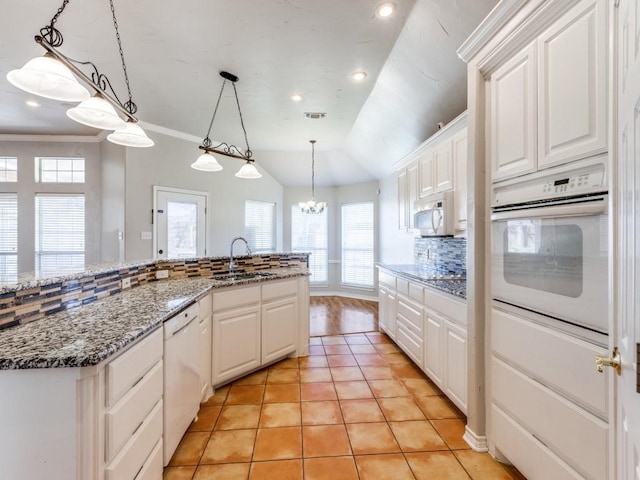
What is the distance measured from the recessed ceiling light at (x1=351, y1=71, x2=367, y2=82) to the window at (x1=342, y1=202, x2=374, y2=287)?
329 cm

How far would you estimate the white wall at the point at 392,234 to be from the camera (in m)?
Answer: 4.72

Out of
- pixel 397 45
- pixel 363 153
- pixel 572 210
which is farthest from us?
pixel 363 153

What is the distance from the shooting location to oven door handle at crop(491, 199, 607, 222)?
3.70 ft

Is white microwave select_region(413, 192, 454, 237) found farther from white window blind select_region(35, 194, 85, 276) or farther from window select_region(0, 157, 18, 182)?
window select_region(0, 157, 18, 182)

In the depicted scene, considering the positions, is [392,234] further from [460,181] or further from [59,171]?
[59,171]

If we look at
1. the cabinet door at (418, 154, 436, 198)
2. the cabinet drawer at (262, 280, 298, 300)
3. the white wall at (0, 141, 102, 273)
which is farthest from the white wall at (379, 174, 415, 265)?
the white wall at (0, 141, 102, 273)

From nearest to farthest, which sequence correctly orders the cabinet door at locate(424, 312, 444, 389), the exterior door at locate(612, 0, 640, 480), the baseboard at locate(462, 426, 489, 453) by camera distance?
the exterior door at locate(612, 0, 640, 480) → the baseboard at locate(462, 426, 489, 453) → the cabinet door at locate(424, 312, 444, 389)

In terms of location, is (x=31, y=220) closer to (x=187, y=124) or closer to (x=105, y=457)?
(x=187, y=124)

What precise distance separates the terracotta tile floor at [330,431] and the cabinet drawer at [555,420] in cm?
43

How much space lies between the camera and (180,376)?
5.60 ft

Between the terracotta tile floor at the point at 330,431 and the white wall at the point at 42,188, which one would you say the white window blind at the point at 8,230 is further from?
the terracotta tile floor at the point at 330,431

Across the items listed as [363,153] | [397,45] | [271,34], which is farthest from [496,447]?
[363,153]

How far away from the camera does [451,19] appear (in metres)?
1.99

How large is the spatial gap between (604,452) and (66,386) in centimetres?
195
